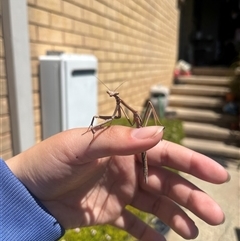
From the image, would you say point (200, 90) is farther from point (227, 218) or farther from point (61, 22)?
point (227, 218)

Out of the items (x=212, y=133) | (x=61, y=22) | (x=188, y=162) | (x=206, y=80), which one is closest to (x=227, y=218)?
(x=188, y=162)

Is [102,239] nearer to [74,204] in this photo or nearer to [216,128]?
[74,204]

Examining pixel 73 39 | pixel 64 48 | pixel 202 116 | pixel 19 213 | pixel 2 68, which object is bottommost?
pixel 202 116

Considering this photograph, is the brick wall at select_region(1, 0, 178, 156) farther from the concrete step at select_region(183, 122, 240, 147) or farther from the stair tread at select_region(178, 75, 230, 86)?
the concrete step at select_region(183, 122, 240, 147)

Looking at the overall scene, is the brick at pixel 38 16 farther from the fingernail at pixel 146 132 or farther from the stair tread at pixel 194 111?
the stair tread at pixel 194 111

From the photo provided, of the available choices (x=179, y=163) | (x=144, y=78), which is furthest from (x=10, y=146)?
(x=144, y=78)

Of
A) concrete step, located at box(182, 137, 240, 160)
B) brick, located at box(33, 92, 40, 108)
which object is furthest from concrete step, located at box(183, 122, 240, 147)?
brick, located at box(33, 92, 40, 108)
